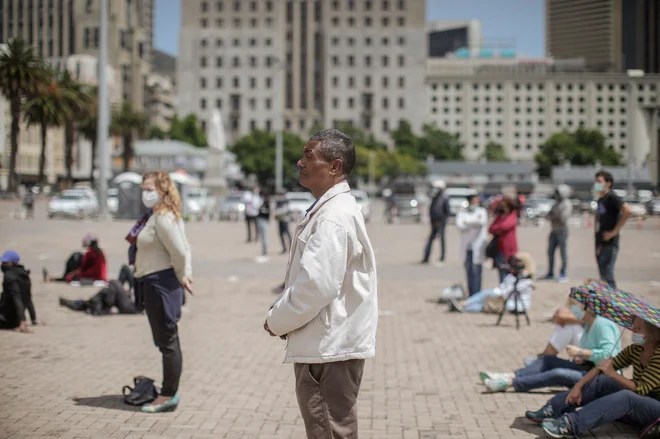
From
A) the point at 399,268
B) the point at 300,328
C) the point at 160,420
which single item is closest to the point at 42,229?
the point at 399,268

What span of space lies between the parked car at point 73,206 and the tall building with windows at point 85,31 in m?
7.17

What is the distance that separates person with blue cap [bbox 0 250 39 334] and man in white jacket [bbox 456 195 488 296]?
6.39 metres

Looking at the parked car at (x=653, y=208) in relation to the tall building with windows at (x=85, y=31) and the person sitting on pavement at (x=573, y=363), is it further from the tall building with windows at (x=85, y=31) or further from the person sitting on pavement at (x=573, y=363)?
the person sitting on pavement at (x=573, y=363)

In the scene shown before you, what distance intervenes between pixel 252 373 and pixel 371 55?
132 meters

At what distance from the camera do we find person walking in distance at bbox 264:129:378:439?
3570mm

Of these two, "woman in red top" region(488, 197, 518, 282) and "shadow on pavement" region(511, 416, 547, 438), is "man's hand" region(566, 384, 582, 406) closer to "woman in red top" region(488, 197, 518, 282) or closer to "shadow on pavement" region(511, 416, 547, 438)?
"shadow on pavement" region(511, 416, 547, 438)

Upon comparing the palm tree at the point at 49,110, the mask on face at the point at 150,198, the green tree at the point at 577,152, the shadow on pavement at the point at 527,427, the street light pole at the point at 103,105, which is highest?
the green tree at the point at 577,152

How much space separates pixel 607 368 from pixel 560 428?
1.74ft

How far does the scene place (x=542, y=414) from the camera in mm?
6051

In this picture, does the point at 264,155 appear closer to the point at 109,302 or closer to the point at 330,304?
the point at 109,302

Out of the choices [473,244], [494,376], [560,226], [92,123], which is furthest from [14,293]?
[92,123]

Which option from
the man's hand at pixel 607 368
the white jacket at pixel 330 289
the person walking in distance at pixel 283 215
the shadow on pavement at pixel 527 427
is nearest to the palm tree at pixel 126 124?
the person walking in distance at pixel 283 215

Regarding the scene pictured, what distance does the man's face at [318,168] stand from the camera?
3783 millimetres

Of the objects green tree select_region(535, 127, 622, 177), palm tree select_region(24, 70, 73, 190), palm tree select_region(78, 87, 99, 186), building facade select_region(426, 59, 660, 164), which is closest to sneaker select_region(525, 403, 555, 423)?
palm tree select_region(24, 70, 73, 190)
